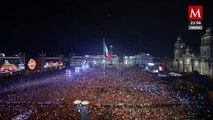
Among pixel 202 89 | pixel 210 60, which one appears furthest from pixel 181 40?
pixel 202 89

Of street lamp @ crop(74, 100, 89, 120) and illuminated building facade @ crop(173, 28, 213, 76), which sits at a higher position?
illuminated building facade @ crop(173, 28, 213, 76)

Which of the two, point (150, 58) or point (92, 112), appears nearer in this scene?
point (92, 112)

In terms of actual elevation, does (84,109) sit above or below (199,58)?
below

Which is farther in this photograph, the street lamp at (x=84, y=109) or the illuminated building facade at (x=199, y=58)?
the illuminated building facade at (x=199, y=58)

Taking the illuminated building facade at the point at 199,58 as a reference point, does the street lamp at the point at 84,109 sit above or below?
below

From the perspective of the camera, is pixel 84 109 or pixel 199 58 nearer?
pixel 84 109

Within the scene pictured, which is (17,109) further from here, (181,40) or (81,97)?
(181,40)

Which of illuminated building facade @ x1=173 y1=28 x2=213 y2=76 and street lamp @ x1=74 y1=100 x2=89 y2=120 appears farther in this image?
illuminated building facade @ x1=173 y1=28 x2=213 y2=76

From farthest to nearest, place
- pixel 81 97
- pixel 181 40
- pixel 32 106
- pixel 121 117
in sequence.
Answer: pixel 181 40
pixel 81 97
pixel 32 106
pixel 121 117
